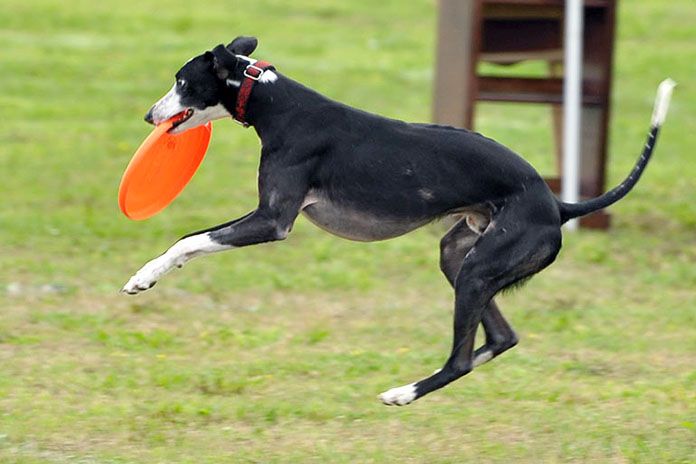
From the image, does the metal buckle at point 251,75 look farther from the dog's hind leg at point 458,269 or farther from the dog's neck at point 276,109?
the dog's hind leg at point 458,269

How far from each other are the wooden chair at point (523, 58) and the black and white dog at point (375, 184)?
207 inches

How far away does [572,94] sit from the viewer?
11.4 meters

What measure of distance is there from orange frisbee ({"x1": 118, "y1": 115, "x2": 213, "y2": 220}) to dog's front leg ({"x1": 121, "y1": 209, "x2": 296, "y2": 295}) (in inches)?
22.8

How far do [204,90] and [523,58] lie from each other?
5.99m

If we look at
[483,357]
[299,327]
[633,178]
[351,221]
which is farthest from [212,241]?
[299,327]

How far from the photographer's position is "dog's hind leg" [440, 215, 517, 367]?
253 inches

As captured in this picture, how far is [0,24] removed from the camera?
72.4 feet

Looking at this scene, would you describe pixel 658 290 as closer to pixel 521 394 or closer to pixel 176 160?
pixel 521 394

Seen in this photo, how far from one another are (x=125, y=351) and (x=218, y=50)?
2417 mm

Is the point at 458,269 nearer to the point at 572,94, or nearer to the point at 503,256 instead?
the point at 503,256

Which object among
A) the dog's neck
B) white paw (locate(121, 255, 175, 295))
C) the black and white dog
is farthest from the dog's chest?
white paw (locate(121, 255, 175, 295))

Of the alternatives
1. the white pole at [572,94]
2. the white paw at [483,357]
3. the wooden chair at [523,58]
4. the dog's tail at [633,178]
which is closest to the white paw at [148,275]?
the white paw at [483,357]

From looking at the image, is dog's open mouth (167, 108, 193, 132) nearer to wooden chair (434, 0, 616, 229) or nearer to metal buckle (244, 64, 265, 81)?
metal buckle (244, 64, 265, 81)

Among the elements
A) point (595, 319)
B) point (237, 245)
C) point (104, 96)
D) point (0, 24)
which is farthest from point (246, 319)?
point (0, 24)
